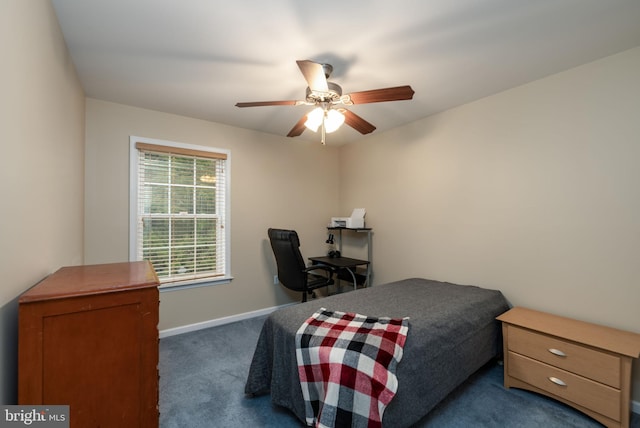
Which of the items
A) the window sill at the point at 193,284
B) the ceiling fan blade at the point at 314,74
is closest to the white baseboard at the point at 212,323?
the window sill at the point at 193,284

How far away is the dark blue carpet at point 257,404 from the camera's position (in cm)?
168

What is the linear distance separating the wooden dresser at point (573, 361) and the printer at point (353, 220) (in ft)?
6.36

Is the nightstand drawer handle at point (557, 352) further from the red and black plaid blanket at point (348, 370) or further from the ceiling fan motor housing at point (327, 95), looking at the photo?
the ceiling fan motor housing at point (327, 95)

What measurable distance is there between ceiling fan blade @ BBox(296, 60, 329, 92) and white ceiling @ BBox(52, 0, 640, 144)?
27 centimetres

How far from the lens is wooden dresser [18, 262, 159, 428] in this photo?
36.2 inches

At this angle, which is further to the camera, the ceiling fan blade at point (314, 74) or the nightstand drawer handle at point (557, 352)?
the nightstand drawer handle at point (557, 352)

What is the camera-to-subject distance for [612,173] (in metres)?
1.87

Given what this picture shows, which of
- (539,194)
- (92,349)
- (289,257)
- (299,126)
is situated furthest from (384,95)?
(92,349)

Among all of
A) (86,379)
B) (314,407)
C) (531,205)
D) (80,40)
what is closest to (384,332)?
(314,407)

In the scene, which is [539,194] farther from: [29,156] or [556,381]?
[29,156]

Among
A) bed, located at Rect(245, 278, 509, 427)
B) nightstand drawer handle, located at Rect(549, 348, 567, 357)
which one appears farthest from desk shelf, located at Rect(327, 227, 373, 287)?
nightstand drawer handle, located at Rect(549, 348, 567, 357)

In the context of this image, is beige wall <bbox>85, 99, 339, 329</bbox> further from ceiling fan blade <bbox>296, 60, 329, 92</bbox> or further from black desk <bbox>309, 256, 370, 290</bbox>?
ceiling fan blade <bbox>296, 60, 329, 92</bbox>

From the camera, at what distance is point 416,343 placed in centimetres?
155

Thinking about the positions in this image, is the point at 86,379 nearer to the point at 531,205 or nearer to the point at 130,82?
the point at 130,82
